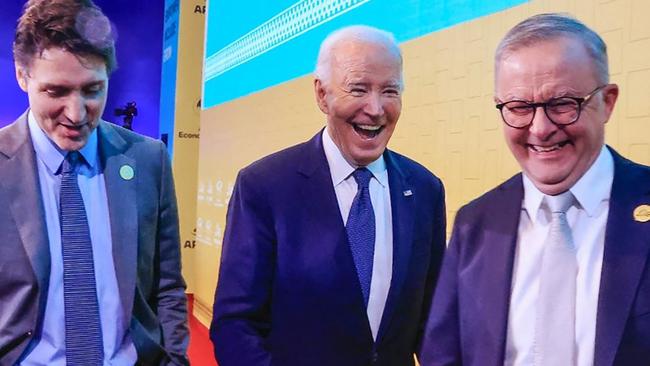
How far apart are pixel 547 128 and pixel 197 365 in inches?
144

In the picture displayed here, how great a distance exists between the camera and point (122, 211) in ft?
5.55

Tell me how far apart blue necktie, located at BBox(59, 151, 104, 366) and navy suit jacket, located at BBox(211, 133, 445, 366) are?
30 cm

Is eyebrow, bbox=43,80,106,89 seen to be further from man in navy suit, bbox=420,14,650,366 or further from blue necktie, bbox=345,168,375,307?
man in navy suit, bbox=420,14,650,366

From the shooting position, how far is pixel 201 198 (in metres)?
5.70

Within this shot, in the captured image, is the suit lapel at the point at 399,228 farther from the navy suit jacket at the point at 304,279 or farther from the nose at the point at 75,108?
the nose at the point at 75,108

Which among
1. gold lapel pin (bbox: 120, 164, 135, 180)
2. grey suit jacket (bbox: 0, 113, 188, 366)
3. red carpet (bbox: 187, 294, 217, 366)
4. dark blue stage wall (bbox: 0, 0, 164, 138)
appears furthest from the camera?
dark blue stage wall (bbox: 0, 0, 164, 138)

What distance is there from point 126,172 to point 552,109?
1.08 m

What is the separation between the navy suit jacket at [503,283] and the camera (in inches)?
41.8

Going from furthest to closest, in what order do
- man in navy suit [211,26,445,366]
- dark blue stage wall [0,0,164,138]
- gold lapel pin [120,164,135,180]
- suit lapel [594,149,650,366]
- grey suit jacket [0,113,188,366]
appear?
dark blue stage wall [0,0,164,138]
gold lapel pin [120,164,135,180]
man in navy suit [211,26,445,366]
grey suit jacket [0,113,188,366]
suit lapel [594,149,650,366]

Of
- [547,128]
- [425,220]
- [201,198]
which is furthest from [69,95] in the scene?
[201,198]

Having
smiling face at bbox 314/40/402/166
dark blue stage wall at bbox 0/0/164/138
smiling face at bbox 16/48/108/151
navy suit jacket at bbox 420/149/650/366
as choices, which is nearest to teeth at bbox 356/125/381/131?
smiling face at bbox 314/40/402/166

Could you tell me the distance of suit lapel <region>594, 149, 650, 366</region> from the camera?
1062 millimetres

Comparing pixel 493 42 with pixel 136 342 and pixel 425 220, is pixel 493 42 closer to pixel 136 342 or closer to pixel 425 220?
pixel 425 220

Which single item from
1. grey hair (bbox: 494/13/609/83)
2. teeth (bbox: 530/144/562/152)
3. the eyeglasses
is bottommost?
teeth (bbox: 530/144/562/152)
